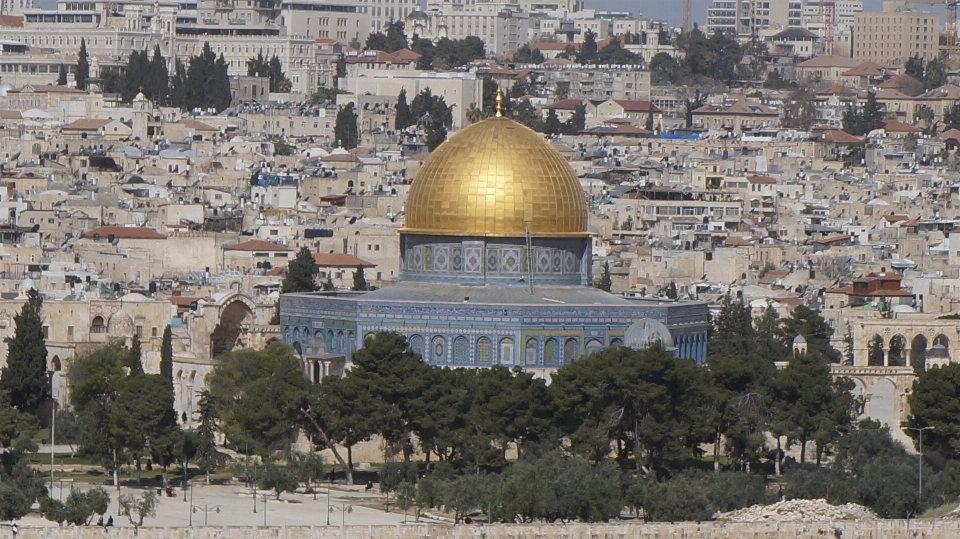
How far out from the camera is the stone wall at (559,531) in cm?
4056

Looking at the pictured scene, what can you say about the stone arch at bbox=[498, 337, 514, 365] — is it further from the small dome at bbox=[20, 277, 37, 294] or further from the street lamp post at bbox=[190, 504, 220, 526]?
the small dome at bbox=[20, 277, 37, 294]

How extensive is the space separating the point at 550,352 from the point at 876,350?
873 centimetres

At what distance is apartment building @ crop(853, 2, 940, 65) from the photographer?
7313 inches

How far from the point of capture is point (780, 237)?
88438 mm

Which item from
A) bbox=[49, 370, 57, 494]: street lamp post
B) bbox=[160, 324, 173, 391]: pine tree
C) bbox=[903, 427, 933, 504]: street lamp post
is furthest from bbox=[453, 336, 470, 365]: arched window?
bbox=[903, 427, 933, 504]: street lamp post

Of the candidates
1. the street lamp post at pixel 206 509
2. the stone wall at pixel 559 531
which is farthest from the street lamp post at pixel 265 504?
the stone wall at pixel 559 531

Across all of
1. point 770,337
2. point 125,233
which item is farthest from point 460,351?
point 125,233

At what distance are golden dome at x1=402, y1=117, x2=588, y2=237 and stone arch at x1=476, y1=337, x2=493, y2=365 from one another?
2.10 m

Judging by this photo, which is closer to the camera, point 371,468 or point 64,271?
point 371,468

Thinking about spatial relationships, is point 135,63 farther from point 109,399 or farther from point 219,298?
point 109,399

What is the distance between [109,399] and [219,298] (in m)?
11.2

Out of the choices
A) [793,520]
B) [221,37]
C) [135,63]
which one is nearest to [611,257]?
[793,520]

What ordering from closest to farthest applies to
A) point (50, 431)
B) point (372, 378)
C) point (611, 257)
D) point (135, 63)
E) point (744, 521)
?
point (744, 521)
point (372, 378)
point (50, 431)
point (611, 257)
point (135, 63)

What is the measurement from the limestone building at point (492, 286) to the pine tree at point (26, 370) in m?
3.67
